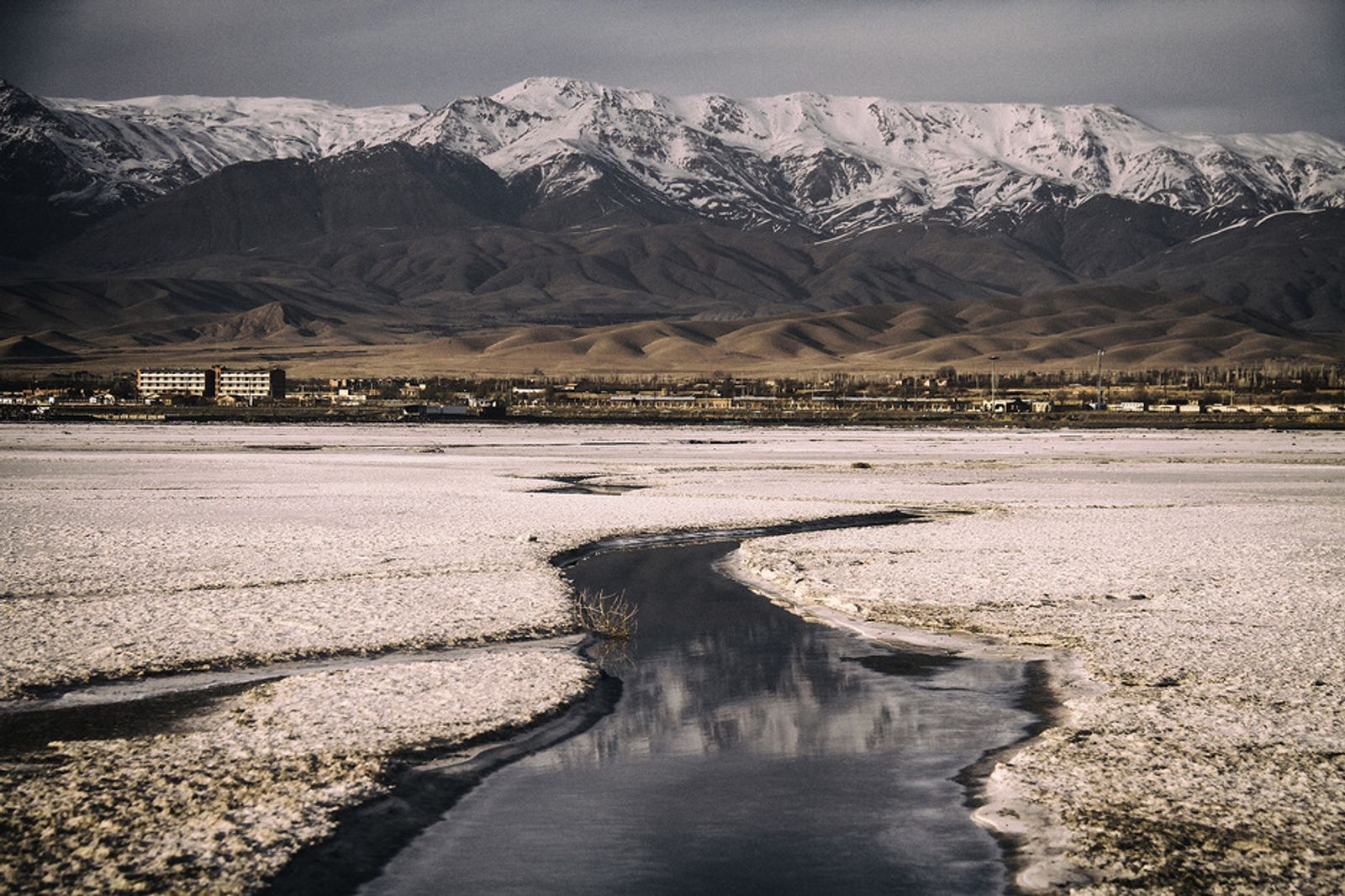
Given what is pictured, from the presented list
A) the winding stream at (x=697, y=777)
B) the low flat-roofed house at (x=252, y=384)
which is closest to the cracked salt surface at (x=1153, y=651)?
the winding stream at (x=697, y=777)

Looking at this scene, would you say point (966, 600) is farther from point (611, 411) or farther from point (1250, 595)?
point (611, 411)

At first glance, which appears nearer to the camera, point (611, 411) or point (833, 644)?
point (833, 644)

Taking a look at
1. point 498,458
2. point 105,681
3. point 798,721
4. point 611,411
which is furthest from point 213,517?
point 611,411

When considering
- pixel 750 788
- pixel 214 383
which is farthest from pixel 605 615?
pixel 214 383

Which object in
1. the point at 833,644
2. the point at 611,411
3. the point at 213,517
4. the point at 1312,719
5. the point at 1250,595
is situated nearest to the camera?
the point at 1312,719

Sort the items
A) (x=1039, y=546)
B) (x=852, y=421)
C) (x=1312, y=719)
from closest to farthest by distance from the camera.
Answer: (x=1312, y=719), (x=1039, y=546), (x=852, y=421)

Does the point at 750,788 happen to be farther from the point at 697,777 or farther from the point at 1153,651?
the point at 1153,651
